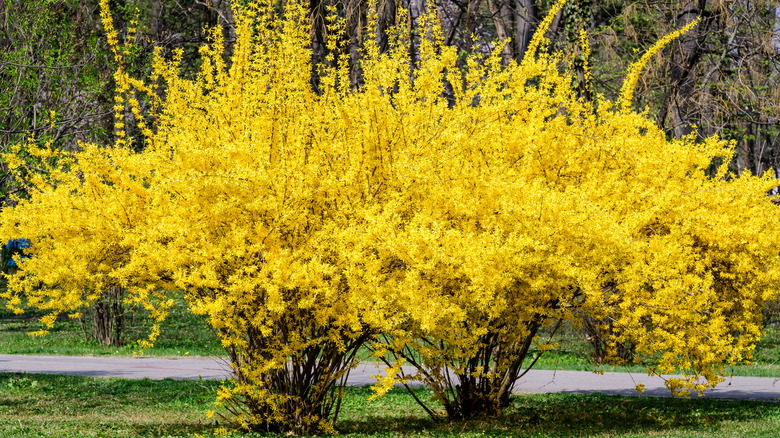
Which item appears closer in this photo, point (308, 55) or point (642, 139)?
point (308, 55)

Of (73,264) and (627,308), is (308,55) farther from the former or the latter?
(627,308)

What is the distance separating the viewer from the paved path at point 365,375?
1102 cm

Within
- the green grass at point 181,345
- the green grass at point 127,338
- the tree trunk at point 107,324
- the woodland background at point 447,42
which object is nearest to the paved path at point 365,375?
the green grass at point 181,345

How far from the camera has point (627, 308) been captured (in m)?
7.04

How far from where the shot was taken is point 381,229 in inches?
241

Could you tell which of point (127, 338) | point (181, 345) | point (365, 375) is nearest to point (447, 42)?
point (365, 375)

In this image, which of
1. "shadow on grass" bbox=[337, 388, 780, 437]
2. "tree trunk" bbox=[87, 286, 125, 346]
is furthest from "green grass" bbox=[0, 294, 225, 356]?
"shadow on grass" bbox=[337, 388, 780, 437]

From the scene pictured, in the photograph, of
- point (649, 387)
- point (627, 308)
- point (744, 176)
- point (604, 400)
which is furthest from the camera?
point (649, 387)

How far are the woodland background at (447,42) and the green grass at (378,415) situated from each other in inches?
109

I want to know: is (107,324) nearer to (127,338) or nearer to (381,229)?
(127,338)

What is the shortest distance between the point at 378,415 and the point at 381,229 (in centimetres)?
346

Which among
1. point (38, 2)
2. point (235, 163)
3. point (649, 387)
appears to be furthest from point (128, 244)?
point (649, 387)

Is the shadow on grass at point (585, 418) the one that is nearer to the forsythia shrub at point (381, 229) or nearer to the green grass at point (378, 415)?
the green grass at point (378, 415)

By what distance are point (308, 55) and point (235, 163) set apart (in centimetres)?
139
